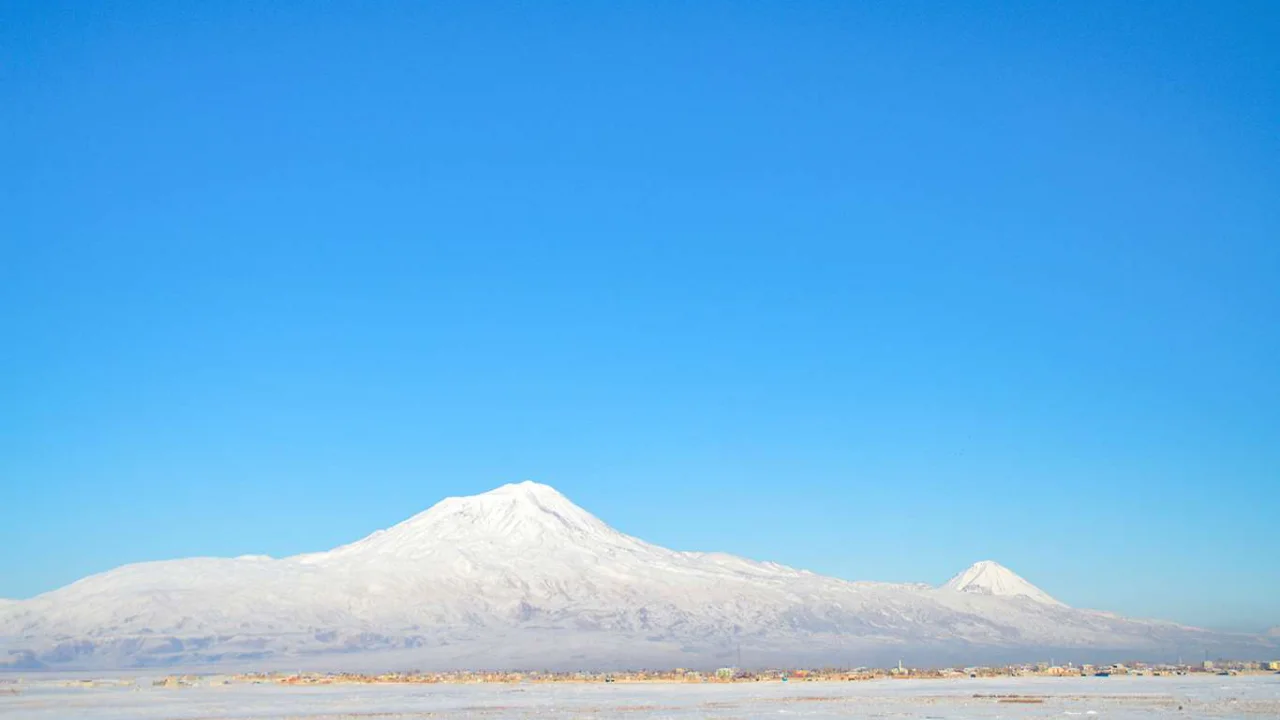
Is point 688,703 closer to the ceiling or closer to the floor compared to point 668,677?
closer to the floor

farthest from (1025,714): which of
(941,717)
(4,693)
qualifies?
(4,693)

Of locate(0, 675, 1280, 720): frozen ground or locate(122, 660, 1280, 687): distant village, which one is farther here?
locate(122, 660, 1280, 687): distant village

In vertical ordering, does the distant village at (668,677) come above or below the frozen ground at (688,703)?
above

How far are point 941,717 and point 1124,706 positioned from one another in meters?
14.2

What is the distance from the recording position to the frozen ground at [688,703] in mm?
62156

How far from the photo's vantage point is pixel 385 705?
7388cm

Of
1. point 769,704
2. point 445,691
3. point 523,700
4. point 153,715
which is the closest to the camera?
point 153,715

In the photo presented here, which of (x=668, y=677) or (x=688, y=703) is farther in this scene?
(x=668, y=677)

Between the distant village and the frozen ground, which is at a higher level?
the distant village

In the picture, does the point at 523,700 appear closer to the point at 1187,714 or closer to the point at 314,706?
the point at 314,706

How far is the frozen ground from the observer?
6216 centimetres

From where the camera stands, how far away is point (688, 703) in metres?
72.9

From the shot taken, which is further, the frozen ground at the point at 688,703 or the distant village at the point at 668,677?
the distant village at the point at 668,677

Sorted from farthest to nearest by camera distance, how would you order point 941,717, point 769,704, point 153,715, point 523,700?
point 523,700
point 769,704
point 153,715
point 941,717
